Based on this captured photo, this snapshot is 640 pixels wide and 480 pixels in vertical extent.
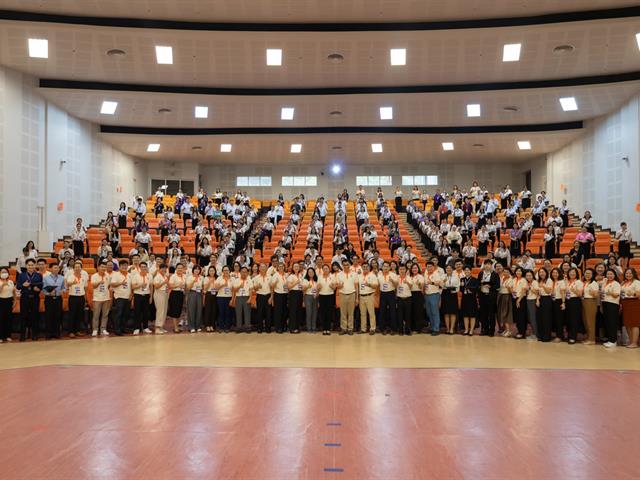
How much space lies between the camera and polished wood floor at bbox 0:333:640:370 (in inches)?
335

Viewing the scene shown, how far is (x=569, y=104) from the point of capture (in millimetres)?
19625

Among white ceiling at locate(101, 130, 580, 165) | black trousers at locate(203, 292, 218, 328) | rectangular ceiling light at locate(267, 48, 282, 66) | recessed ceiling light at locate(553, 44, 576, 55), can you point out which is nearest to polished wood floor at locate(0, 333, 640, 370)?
black trousers at locate(203, 292, 218, 328)

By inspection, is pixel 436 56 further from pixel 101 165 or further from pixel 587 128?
pixel 101 165

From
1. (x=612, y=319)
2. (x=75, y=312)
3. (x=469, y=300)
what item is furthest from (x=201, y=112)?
(x=612, y=319)

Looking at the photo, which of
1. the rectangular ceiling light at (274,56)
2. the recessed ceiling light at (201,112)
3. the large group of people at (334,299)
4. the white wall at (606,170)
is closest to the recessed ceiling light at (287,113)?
the recessed ceiling light at (201,112)

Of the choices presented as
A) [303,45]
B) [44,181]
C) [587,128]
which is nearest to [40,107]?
[44,181]

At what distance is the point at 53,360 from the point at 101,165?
15735 millimetres

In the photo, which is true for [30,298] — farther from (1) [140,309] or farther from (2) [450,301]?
(2) [450,301]

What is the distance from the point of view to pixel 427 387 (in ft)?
22.7

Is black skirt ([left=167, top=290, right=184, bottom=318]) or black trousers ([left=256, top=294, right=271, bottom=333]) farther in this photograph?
black skirt ([left=167, top=290, right=184, bottom=318])

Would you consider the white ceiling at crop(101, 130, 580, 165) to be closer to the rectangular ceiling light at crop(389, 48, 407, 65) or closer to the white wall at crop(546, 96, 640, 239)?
the white wall at crop(546, 96, 640, 239)

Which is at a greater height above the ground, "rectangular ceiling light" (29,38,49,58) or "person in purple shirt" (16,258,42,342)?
"rectangular ceiling light" (29,38,49,58)

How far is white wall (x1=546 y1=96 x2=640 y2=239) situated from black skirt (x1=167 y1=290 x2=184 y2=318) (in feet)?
47.8

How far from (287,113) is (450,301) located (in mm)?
11908
